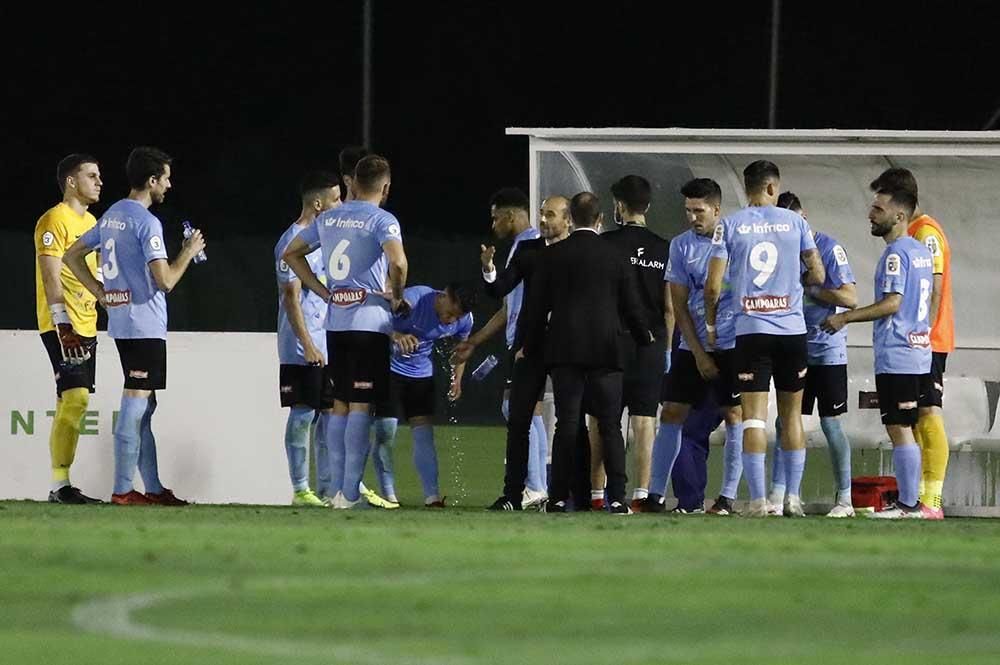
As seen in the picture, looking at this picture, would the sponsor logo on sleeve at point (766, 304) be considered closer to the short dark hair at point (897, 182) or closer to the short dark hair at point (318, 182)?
the short dark hair at point (897, 182)

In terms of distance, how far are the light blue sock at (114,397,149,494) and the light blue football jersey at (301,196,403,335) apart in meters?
1.07

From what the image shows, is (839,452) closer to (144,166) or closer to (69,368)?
(144,166)

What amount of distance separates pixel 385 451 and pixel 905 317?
115 inches

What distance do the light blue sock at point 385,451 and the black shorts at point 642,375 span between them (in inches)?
54.0

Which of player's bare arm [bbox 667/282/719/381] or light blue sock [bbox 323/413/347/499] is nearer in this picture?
player's bare arm [bbox 667/282/719/381]

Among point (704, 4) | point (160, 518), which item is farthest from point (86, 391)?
point (704, 4)

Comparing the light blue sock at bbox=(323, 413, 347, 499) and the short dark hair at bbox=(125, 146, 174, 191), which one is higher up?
the short dark hair at bbox=(125, 146, 174, 191)

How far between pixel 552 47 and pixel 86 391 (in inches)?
493

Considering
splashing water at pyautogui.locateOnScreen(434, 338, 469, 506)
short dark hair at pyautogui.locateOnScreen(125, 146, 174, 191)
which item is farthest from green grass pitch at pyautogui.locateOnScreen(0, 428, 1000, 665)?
splashing water at pyautogui.locateOnScreen(434, 338, 469, 506)

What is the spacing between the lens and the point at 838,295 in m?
10.5

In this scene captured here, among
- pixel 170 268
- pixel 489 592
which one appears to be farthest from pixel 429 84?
pixel 489 592

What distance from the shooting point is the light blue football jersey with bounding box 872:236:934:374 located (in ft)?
33.5

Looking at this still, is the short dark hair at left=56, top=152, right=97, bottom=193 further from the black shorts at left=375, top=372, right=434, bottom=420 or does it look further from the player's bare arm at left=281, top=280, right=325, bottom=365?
the black shorts at left=375, top=372, right=434, bottom=420

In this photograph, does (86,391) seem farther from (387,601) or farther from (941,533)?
(387,601)
